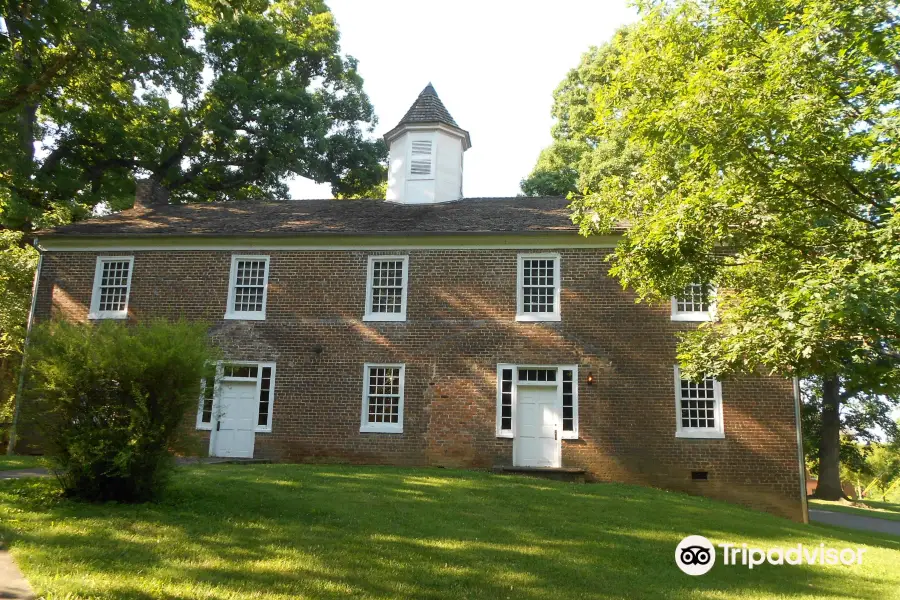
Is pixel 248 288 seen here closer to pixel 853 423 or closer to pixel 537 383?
pixel 537 383

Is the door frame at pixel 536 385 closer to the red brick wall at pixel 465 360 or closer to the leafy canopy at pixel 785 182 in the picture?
the red brick wall at pixel 465 360

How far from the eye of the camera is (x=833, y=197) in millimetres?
9242

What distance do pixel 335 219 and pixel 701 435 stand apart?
11.5 m

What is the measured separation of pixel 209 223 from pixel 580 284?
1092 cm

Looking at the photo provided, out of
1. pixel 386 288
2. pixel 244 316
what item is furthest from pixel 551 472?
pixel 244 316

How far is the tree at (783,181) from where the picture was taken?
318 inches

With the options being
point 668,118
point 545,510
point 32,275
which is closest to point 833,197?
point 668,118

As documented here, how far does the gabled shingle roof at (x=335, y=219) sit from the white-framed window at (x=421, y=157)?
4.12 feet

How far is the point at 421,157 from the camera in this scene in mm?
22438

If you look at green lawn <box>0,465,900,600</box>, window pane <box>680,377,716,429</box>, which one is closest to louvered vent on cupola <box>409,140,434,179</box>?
window pane <box>680,377,716,429</box>

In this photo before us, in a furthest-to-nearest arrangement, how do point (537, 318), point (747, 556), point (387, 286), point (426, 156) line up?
point (426, 156) < point (387, 286) < point (537, 318) < point (747, 556)

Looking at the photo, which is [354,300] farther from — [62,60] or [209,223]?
[62,60]

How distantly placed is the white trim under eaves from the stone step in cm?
562

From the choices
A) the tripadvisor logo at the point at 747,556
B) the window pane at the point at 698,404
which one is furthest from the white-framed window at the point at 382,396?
the tripadvisor logo at the point at 747,556
